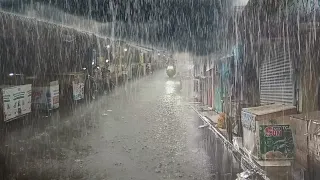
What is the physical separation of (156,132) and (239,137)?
324 centimetres

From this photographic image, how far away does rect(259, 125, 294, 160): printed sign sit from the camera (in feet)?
24.4

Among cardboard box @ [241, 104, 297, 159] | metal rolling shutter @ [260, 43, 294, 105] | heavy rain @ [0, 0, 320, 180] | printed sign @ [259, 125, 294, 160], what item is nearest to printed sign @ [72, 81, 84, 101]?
heavy rain @ [0, 0, 320, 180]

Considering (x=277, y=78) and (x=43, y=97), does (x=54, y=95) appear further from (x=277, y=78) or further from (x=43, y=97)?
(x=277, y=78)

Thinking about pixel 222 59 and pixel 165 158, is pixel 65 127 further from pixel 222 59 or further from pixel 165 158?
pixel 222 59

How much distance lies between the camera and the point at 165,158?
8.51 m

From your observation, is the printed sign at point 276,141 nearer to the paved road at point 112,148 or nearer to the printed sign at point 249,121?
the printed sign at point 249,121

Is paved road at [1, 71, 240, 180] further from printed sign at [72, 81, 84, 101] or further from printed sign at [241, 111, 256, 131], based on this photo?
printed sign at [72, 81, 84, 101]

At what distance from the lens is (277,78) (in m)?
10.5

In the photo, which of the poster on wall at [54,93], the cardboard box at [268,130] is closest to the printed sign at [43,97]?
the poster on wall at [54,93]

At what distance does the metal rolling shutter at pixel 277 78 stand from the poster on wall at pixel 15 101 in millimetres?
9770

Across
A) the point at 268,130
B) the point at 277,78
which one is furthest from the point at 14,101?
the point at 268,130

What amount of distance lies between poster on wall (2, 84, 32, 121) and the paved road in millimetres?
446

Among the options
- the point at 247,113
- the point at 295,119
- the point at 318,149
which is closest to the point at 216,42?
the point at 247,113

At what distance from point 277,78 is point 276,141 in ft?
11.4
